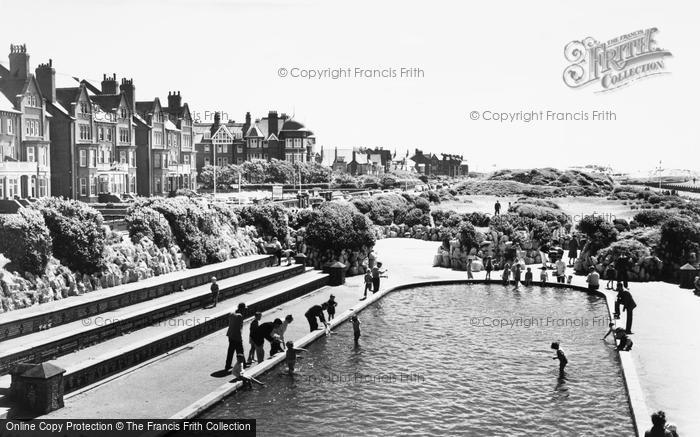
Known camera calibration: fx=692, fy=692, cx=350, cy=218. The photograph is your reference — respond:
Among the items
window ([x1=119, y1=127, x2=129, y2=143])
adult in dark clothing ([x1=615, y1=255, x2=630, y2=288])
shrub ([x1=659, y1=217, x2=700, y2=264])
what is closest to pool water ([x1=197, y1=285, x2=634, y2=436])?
adult in dark clothing ([x1=615, y1=255, x2=630, y2=288])

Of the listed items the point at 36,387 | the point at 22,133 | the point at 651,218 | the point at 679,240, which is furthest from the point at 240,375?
the point at 651,218

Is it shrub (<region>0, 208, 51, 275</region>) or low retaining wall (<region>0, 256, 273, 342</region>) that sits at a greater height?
shrub (<region>0, 208, 51, 275</region>)

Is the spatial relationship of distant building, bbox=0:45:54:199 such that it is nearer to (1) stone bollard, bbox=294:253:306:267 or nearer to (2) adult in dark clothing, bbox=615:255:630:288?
(1) stone bollard, bbox=294:253:306:267

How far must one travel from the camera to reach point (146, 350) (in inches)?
731

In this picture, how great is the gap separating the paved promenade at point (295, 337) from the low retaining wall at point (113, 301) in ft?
6.89

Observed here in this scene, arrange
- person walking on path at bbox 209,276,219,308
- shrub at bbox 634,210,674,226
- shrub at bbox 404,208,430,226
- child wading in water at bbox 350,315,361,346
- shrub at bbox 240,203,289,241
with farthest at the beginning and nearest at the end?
shrub at bbox 404,208,430,226 → shrub at bbox 634,210,674,226 → shrub at bbox 240,203,289,241 → person walking on path at bbox 209,276,219,308 → child wading in water at bbox 350,315,361,346

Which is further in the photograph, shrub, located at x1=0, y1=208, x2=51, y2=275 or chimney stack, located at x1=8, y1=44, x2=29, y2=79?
chimney stack, located at x1=8, y1=44, x2=29, y2=79

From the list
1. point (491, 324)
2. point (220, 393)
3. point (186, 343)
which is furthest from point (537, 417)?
point (186, 343)

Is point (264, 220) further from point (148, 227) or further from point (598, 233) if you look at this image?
point (598, 233)

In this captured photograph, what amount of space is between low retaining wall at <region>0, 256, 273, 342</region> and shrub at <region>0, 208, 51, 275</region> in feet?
5.42

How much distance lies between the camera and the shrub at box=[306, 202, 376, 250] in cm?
3541

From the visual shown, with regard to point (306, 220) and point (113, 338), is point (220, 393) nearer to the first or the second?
point (113, 338)

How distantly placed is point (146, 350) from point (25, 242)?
6.19m

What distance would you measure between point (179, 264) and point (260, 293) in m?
4.20
